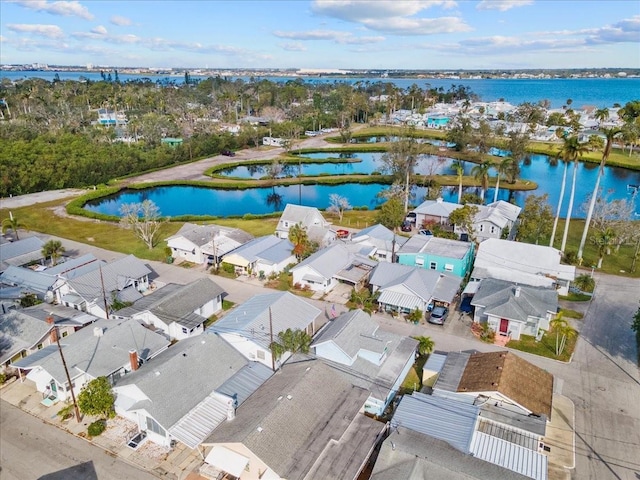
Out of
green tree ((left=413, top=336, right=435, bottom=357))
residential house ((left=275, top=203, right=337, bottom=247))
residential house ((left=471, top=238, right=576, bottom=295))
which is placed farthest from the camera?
residential house ((left=275, top=203, right=337, bottom=247))

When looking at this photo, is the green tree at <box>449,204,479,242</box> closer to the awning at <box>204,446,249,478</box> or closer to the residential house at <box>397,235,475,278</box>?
the residential house at <box>397,235,475,278</box>

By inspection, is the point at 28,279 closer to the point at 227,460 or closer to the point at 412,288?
the point at 227,460

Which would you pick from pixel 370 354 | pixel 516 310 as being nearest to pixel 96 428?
pixel 370 354

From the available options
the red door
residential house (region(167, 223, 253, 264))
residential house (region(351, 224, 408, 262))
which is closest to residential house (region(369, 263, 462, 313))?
the red door

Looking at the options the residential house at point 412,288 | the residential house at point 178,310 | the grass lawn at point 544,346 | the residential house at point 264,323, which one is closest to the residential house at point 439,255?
the residential house at point 412,288

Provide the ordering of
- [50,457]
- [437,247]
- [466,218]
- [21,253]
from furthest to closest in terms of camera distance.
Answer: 1. [466,218]
2. [21,253]
3. [437,247]
4. [50,457]

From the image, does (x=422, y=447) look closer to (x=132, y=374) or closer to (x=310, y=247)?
(x=132, y=374)
